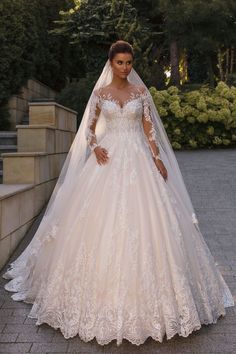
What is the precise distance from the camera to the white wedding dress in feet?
10.6

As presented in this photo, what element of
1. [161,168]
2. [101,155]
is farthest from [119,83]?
[161,168]

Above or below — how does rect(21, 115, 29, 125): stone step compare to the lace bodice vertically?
above

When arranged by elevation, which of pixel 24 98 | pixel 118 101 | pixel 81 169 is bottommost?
pixel 81 169

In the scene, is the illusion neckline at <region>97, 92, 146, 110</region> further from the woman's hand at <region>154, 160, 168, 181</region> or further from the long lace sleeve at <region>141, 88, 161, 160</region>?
the woman's hand at <region>154, 160, 168, 181</region>

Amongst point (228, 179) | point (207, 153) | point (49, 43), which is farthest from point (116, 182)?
point (49, 43)

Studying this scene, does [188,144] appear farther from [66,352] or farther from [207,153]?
[66,352]

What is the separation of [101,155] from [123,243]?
2.38ft

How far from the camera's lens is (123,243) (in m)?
3.31

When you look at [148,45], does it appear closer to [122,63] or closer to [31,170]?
[31,170]

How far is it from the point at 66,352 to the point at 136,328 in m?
0.48

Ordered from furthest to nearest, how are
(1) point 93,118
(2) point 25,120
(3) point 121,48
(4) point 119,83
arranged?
1. (2) point 25,120
2. (1) point 93,118
3. (4) point 119,83
4. (3) point 121,48

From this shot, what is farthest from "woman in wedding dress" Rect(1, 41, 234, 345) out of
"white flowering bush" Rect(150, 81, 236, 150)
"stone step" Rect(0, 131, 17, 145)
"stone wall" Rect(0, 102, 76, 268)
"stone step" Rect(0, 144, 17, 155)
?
"white flowering bush" Rect(150, 81, 236, 150)

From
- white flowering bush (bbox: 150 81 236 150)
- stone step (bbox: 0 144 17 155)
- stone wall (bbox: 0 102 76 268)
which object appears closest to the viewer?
stone wall (bbox: 0 102 76 268)

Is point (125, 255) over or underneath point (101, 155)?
underneath
